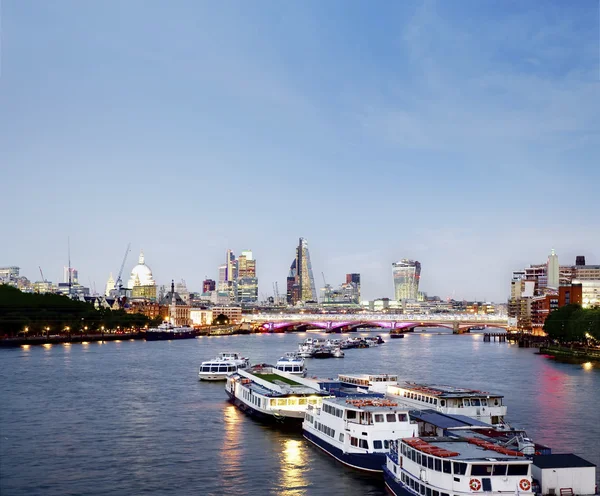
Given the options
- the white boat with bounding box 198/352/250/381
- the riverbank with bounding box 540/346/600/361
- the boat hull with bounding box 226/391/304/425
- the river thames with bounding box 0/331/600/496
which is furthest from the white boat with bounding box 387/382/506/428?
the riverbank with bounding box 540/346/600/361

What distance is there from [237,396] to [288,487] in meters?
23.4

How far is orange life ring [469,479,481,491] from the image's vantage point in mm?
25266

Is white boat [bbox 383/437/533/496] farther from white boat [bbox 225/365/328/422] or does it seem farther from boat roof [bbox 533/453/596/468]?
white boat [bbox 225/365/328/422]

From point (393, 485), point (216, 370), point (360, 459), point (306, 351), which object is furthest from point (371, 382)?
point (306, 351)

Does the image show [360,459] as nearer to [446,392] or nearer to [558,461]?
[558,461]

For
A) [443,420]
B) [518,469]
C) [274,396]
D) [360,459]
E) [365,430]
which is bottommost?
[360,459]

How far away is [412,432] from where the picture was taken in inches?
1362

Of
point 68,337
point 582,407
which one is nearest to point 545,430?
point 582,407

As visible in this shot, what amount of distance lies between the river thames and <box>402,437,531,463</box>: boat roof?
3911mm

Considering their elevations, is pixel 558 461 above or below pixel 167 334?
above

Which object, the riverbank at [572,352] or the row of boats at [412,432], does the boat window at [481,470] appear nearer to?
the row of boats at [412,432]

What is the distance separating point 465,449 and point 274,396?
2160 cm

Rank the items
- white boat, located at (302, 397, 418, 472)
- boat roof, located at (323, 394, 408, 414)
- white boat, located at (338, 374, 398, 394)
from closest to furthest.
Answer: white boat, located at (302, 397, 418, 472) < boat roof, located at (323, 394, 408, 414) < white boat, located at (338, 374, 398, 394)

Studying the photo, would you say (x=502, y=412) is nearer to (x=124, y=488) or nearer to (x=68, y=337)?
(x=124, y=488)
